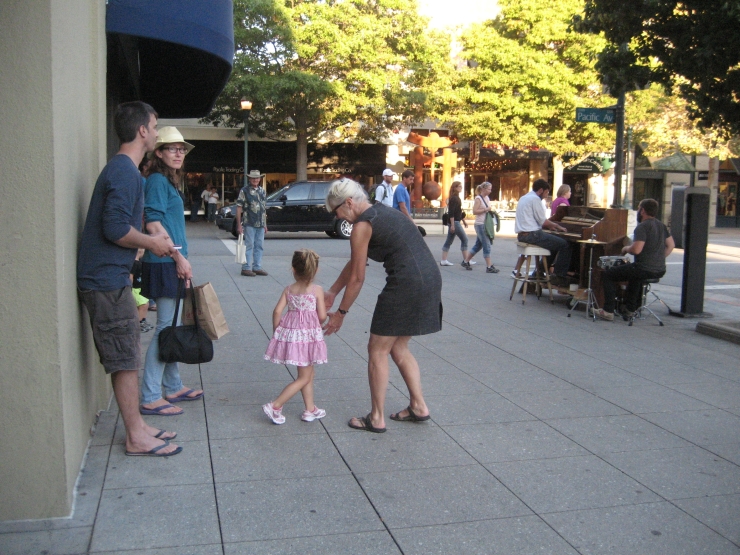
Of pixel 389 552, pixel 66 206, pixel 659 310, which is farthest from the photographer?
pixel 659 310

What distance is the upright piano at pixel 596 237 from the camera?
9.76 m

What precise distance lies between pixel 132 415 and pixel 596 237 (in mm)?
7388

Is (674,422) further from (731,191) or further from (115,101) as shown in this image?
(731,191)

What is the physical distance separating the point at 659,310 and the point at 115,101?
7.60 metres

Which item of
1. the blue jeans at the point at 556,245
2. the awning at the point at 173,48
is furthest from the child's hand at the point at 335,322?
the blue jeans at the point at 556,245

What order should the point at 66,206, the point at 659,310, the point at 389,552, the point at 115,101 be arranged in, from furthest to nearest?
the point at 659,310 → the point at 115,101 → the point at 66,206 → the point at 389,552

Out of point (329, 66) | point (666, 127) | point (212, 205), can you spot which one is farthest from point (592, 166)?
point (212, 205)

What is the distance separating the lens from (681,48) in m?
9.04

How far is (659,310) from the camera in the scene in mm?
10547

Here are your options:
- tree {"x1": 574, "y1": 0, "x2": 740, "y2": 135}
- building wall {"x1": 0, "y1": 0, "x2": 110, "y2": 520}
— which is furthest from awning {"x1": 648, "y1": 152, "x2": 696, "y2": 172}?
building wall {"x1": 0, "y1": 0, "x2": 110, "y2": 520}

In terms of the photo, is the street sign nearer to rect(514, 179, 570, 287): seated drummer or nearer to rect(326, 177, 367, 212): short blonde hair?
rect(514, 179, 570, 287): seated drummer

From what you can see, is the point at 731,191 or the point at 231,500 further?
the point at 731,191

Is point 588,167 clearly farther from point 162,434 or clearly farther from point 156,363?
point 162,434

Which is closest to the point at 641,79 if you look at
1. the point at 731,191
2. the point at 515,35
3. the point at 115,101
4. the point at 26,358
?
the point at 115,101
